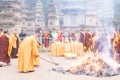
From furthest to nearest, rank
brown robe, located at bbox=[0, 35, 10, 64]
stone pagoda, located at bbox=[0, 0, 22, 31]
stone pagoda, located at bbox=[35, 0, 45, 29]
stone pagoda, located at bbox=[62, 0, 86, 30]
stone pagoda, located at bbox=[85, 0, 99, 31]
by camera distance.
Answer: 1. stone pagoda, located at bbox=[35, 0, 45, 29]
2. stone pagoda, located at bbox=[85, 0, 99, 31]
3. stone pagoda, located at bbox=[62, 0, 86, 30]
4. stone pagoda, located at bbox=[0, 0, 22, 31]
5. brown robe, located at bbox=[0, 35, 10, 64]

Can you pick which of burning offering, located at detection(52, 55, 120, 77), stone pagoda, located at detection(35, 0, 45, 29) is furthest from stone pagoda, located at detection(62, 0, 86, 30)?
burning offering, located at detection(52, 55, 120, 77)

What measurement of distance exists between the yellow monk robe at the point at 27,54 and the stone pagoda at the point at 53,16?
36458 mm

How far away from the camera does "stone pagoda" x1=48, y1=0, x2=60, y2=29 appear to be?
49.3 meters

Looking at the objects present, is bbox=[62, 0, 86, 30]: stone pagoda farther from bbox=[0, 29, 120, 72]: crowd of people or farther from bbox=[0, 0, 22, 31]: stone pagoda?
bbox=[0, 29, 120, 72]: crowd of people

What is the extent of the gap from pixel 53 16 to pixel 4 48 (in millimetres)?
36464

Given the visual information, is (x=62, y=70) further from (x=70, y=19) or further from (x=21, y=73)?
(x=70, y=19)

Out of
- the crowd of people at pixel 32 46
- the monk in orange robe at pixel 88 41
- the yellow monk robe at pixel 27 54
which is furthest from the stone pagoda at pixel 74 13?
the yellow monk robe at pixel 27 54

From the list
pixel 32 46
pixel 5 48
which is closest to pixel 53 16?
pixel 5 48

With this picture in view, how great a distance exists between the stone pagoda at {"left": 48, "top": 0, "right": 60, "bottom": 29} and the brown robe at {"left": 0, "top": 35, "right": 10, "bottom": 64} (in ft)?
114

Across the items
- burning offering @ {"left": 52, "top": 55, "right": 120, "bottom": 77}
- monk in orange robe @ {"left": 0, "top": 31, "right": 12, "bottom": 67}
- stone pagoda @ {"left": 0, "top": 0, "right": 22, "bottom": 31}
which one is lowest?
burning offering @ {"left": 52, "top": 55, "right": 120, "bottom": 77}

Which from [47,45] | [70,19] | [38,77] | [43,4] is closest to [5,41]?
[38,77]

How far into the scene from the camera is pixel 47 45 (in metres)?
22.0

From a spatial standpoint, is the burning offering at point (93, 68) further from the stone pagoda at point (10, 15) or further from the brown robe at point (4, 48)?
the stone pagoda at point (10, 15)

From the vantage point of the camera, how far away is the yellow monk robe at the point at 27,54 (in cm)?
1213
